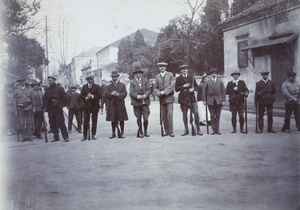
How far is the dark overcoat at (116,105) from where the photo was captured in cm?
941

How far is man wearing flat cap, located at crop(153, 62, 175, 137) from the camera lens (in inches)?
363

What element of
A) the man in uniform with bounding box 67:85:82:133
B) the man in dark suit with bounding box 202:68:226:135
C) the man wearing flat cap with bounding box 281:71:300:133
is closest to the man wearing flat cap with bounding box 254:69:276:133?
the man wearing flat cap with bounding box 281:71:300:133

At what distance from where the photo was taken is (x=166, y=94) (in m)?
9.21

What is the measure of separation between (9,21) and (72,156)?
12.2ft

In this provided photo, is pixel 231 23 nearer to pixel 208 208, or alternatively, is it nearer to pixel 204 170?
pixel 204 170

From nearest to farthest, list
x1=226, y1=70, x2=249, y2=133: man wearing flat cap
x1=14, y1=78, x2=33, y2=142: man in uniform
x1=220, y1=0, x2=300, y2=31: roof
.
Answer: x1=226, y1=70, x2=249, y2=133: man wearing flat cap, x1=14, y1=78, x2=33, y2=142: man in uniform, x1=220, y1=0, x2=300, y2=31: roof

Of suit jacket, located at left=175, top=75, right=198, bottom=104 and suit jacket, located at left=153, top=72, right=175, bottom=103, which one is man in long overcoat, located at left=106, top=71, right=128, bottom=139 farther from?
suit jacket, located at left=175, top=75, right=198, bottom=104

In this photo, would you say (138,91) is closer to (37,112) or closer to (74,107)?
(74,107)

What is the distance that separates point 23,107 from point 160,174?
6.29 meters

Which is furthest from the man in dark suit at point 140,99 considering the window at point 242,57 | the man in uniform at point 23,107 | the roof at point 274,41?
the window at point 242,57

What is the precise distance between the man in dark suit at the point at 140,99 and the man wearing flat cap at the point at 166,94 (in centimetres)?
33

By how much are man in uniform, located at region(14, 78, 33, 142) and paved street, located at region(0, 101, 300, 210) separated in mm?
1548

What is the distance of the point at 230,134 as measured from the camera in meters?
9.22

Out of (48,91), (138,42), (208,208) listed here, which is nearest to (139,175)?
(208,208)
